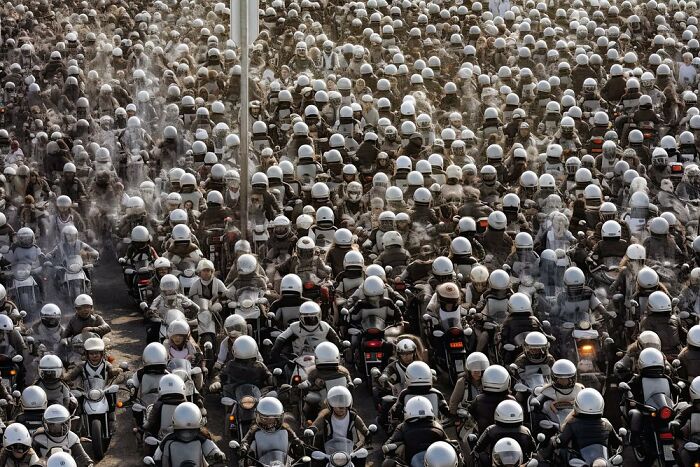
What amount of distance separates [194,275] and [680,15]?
96.9 ft

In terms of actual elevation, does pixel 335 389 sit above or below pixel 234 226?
above

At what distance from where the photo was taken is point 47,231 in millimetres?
31719

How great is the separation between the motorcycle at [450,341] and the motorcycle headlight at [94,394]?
563 centimetres

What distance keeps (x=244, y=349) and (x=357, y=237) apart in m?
8.06

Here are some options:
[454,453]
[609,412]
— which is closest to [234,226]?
[609,412]

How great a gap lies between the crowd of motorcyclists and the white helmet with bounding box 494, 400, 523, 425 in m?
0.03

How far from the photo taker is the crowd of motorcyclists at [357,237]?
2180cm

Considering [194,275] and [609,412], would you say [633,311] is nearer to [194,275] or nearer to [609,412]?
[609,412]

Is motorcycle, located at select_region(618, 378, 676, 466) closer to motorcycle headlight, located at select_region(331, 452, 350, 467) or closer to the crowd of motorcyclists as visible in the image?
the crowd of motorcyclists

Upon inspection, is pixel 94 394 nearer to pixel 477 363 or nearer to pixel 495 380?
pixel 477 363

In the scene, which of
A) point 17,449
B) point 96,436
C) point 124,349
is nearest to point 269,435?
point 17,449

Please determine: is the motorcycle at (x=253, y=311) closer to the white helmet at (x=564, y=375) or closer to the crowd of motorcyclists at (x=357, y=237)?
the crowd of motorcyclists at (x=357, y=237)

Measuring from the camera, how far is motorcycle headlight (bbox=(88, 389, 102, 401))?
23156 mm

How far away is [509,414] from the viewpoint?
20.6 meters
